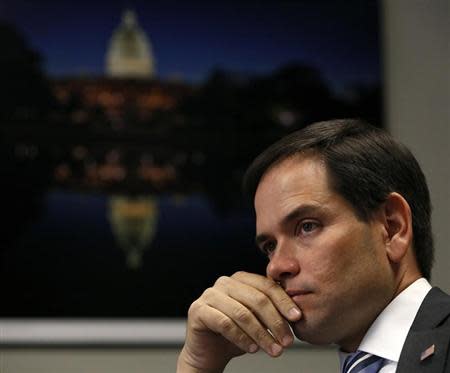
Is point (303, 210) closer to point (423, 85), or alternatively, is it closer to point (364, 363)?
point (364, 363)

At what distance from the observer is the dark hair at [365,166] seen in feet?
4.52

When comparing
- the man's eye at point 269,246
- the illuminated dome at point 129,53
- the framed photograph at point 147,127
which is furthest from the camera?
the illuminated dome at point 129,53

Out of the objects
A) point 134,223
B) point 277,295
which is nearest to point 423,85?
point 134,223

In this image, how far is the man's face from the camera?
1.33m

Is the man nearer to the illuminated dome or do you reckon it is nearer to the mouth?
the mouth

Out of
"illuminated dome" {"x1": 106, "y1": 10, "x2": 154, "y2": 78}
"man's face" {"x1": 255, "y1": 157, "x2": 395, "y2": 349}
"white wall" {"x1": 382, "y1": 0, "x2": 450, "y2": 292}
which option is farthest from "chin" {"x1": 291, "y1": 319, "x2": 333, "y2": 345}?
"illuminated dome" {"x1": 106, "y1": 10, "x2": 154, "y2": 78}

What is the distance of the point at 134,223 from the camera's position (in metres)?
3.11

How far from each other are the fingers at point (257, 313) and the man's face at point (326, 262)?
65 mm

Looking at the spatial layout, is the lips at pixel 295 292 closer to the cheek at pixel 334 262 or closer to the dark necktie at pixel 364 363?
the cheek at pixel 334 262

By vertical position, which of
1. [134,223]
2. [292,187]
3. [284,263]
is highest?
[292,187]

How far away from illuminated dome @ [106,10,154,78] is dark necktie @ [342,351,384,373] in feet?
6.74

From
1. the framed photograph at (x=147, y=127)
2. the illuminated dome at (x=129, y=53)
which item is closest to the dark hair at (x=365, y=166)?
the framed photograph at (x=147, y=127)

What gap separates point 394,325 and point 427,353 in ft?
0.35

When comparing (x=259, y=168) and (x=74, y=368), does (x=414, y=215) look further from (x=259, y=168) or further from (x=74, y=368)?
(x=74, y=368)
